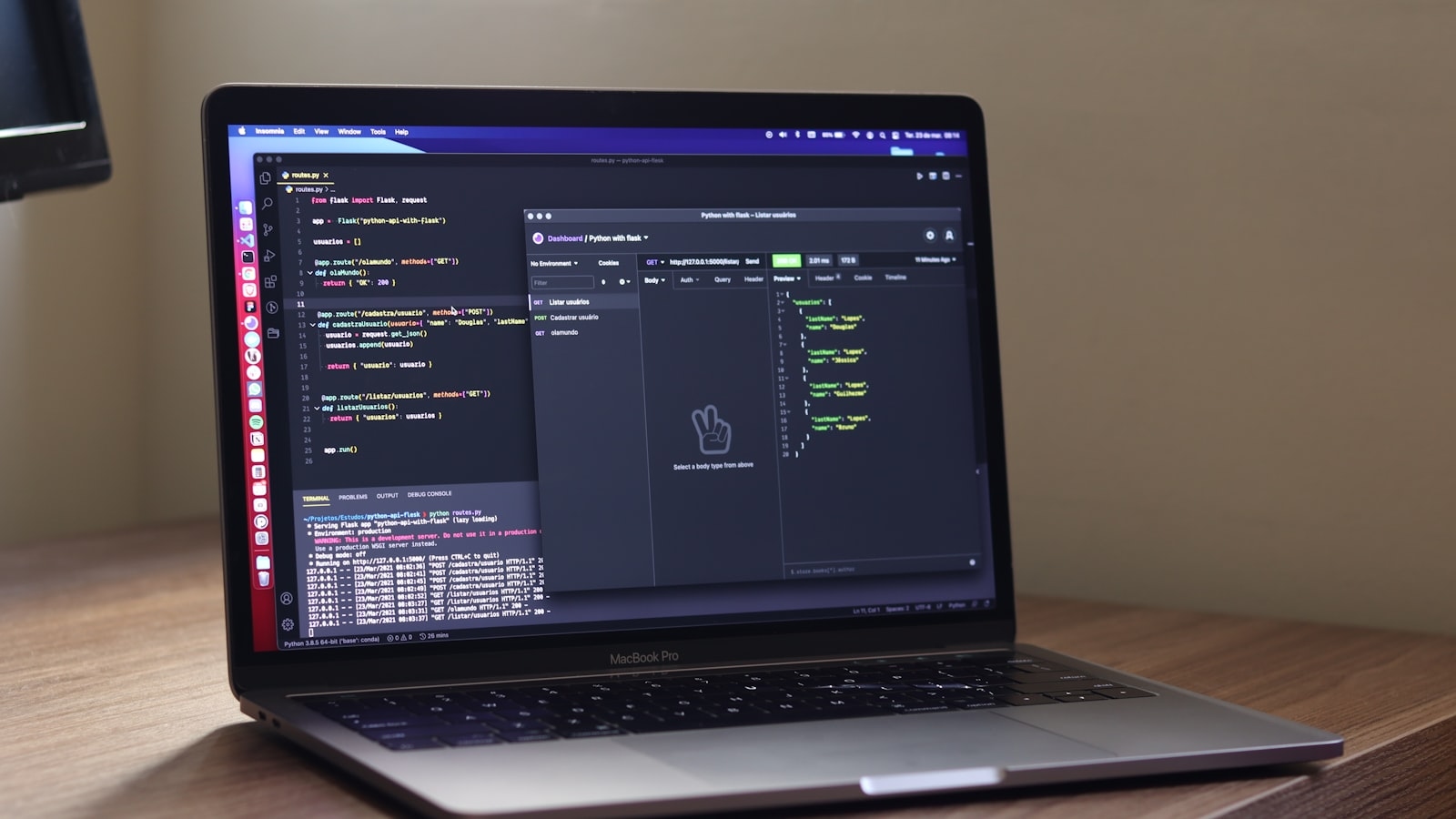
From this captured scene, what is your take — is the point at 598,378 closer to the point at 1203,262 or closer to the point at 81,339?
the point at 1203,262

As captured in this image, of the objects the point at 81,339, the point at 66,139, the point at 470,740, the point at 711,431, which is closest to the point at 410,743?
the point at 470,740

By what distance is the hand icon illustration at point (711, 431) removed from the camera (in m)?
0.77

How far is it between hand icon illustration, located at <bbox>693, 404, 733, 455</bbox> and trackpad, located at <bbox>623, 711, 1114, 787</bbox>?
0.62ft

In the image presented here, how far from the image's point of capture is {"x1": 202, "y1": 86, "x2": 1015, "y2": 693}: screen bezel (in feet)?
2.30

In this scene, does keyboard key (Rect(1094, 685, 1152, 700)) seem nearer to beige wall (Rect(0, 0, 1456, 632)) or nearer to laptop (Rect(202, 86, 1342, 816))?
laptop (Rect(202, 86, 1342, 816))

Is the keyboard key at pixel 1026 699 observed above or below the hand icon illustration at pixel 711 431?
below

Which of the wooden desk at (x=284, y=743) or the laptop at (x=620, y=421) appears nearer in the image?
the wooden desk at (x=284, y=743)

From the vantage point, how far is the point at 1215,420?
104cm

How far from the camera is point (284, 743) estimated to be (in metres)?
0.65

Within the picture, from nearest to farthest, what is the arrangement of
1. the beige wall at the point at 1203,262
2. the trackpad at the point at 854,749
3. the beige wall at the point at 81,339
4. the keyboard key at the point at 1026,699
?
the trackpad at the point at 854,749, the keyboard key at the point at 1026,699, the beige wall at the point at 1203,262, the beige wall at the point at 81,339

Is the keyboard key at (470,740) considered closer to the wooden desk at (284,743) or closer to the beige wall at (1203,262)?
the wooden desk at (284,743)

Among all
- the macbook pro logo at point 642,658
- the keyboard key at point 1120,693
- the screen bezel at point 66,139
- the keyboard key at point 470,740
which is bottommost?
the keyboard key at point 1120,693

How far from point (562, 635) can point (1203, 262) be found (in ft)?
1.87

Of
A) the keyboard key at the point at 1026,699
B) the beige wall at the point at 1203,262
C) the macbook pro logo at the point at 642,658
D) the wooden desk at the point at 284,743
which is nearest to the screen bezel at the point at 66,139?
the wooden desk at the point at 284,743
